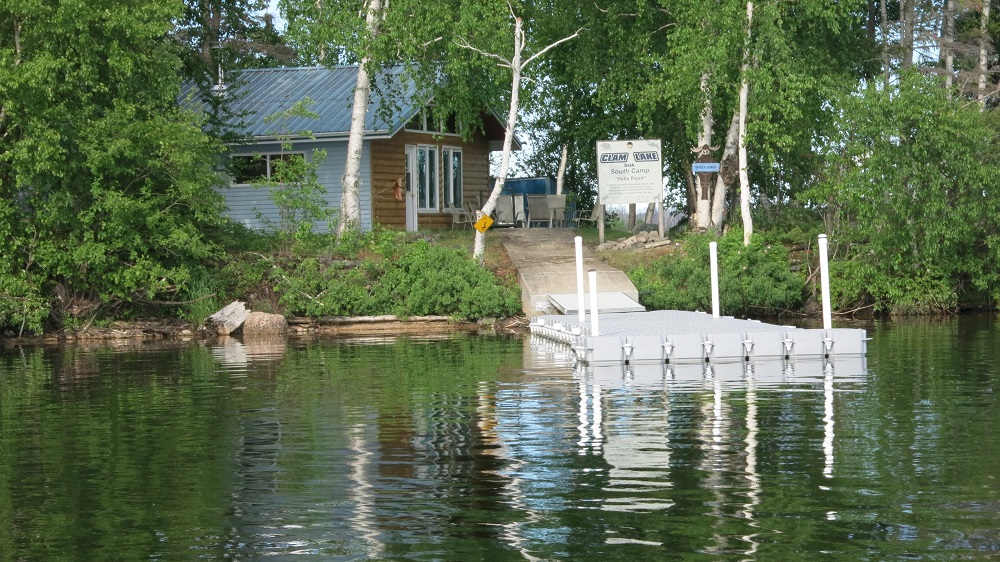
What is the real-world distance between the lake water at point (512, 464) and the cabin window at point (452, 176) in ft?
71.7

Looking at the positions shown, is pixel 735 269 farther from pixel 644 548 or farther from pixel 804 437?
pixel 644 548

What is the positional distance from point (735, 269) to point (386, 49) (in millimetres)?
9311

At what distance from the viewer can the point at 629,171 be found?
32156 millimetres

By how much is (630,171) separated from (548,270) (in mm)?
4333

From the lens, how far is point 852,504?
27.7 feet

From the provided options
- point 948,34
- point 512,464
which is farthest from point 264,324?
point 948,34

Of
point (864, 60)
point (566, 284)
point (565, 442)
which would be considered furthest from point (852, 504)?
point (864, 60)

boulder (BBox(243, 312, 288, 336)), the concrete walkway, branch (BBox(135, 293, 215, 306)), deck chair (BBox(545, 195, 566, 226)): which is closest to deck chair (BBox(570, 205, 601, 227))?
deck chair (BBox(545, 195, 566, 226))

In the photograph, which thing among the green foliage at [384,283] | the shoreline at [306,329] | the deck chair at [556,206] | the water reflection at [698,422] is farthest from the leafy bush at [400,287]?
the water reflection at [698,422]

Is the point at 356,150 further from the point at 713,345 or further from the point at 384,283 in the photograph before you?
the point at 713,345

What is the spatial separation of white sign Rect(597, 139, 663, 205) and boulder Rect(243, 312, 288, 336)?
902cm

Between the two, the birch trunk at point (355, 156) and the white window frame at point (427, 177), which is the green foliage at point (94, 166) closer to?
the birch trunk at point (355, 156)

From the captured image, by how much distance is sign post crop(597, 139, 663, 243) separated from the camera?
31.9 m

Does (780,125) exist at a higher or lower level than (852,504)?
higher
